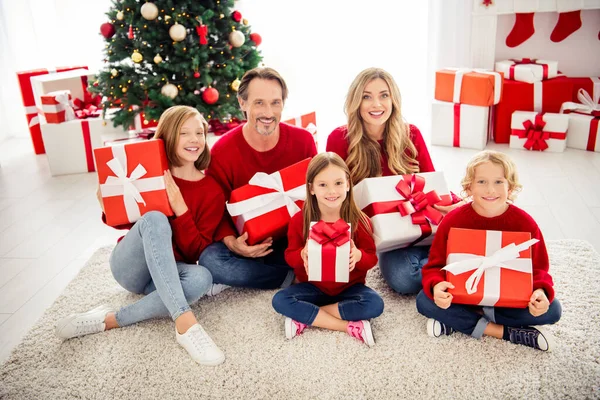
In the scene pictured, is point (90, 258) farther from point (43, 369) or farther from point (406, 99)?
point (406, 99)

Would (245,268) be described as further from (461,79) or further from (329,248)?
(461,79)

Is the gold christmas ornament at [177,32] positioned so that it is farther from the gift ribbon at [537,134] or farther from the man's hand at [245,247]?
the gift ribbon at [537,134]

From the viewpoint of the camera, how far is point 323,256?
6.30 ft

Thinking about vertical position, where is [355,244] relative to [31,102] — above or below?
below

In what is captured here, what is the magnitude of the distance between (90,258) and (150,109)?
117 cm

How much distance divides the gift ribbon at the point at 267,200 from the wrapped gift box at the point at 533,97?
2.57 meters

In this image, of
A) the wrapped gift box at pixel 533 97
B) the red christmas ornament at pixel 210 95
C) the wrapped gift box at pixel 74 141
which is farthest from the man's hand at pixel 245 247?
the wrapped gift box at pixel 533 97

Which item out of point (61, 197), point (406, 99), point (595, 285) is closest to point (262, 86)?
point (595, 285)

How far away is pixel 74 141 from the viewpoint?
4.03 metres

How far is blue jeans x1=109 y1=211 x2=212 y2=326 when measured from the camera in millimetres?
2035

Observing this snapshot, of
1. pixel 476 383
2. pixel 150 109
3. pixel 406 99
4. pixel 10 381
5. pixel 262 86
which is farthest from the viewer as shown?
pixel 406 99

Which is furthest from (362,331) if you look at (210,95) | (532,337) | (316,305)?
(210,95)

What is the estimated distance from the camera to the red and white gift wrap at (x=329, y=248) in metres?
1.91

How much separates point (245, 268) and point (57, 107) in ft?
8.16
